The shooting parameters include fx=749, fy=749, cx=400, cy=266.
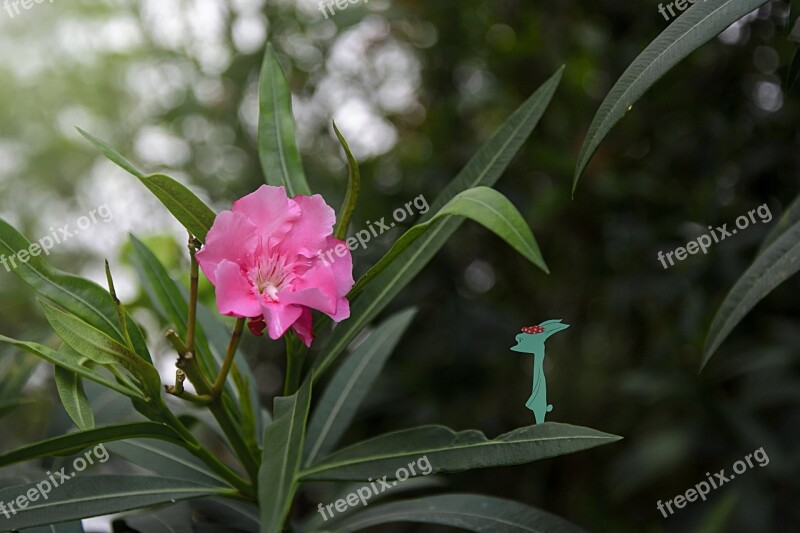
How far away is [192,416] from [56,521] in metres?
0.31

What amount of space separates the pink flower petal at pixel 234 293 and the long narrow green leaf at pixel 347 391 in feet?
1.02

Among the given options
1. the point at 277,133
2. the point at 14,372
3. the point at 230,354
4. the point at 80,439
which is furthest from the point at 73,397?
the point at 14,372

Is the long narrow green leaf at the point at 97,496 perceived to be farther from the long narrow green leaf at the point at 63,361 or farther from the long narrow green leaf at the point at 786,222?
the long narrow green leaf at the point at 786,222

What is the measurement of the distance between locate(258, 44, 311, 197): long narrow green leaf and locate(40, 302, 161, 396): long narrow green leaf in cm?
28

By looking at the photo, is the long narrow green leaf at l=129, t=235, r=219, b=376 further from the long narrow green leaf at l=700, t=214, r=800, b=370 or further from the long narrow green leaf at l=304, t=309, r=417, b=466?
the long narrow green leaf at l=700, t=214, r=800, b=370

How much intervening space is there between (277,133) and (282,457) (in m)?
0.40

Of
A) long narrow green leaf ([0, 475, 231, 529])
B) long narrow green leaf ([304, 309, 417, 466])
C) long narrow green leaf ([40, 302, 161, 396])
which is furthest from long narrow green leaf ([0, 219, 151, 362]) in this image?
long narrow green leaf ([304, 309, 417, 466])

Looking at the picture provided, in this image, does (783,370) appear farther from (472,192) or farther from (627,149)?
(472,192)

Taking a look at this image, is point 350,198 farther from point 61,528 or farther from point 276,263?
point 61,528

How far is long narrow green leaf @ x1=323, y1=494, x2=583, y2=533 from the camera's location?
0.81 m

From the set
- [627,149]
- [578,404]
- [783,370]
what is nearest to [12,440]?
[578,404]

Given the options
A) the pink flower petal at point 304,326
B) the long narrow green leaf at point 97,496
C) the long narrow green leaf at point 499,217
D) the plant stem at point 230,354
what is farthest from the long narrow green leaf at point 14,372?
the long narrow green leaf at point 499,217

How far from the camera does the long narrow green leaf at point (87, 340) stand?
26.1 inches

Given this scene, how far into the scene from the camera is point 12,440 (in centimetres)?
213
